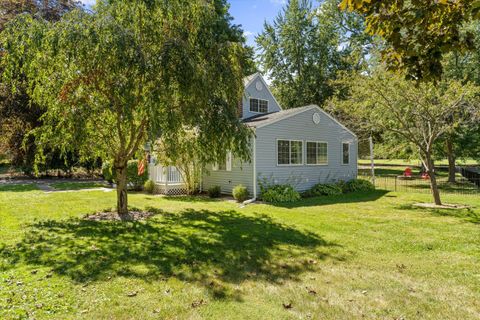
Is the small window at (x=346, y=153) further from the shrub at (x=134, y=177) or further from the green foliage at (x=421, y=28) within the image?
the green foliage at (x=421, y=28)

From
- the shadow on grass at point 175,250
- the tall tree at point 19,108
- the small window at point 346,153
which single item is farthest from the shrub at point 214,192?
the tall tree at point 19,108

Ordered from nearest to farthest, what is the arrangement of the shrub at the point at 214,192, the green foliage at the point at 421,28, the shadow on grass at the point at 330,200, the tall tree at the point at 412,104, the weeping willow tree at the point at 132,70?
the green foliage at the point at 421,28
the weeping willow tree at the point at 132,70
the tall tree at the point at 412,104
the shadow on grass at the point at 330,200
the shrub at the point at 214,192

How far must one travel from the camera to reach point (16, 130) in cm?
2019

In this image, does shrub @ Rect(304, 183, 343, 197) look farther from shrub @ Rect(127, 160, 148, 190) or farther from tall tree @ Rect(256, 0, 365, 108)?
tall tree @ Rect(256, 0, 365, 108)

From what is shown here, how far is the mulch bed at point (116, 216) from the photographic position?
351 inches

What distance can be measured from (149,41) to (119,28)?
88 cm

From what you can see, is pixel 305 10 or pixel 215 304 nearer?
pixel 215 304

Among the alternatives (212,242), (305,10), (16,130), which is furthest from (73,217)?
(305,10)

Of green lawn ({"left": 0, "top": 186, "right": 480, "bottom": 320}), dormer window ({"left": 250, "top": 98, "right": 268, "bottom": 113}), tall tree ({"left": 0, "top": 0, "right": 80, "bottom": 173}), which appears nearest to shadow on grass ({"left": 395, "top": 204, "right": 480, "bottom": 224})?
green lawn ({"left": 0, "top": 186, "right": 480, "bottom": 320})

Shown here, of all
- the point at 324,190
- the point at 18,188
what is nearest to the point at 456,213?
the point at 324,190

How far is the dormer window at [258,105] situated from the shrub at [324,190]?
6217mm

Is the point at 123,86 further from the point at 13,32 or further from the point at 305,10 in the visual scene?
the point at 305,10

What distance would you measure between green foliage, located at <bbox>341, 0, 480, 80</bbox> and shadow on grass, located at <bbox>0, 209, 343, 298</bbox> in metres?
3.41

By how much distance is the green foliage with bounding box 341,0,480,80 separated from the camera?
11.8 ft
